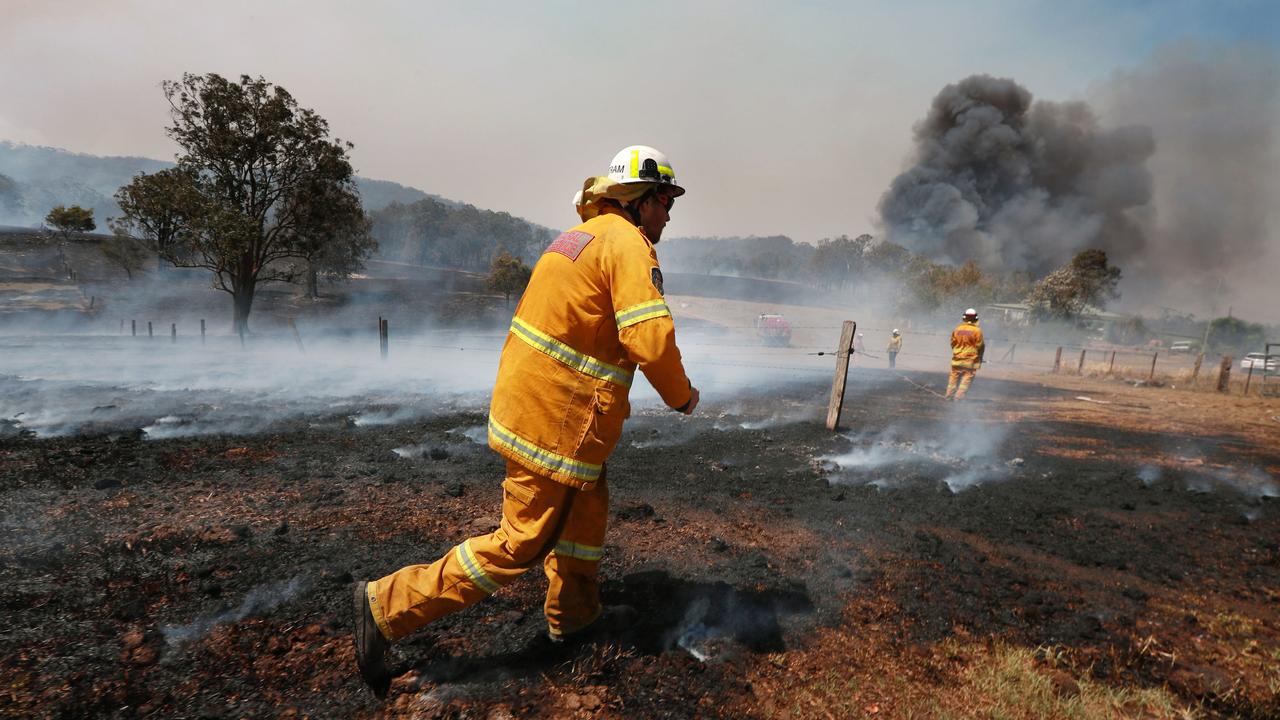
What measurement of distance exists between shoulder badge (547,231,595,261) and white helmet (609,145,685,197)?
0.37m

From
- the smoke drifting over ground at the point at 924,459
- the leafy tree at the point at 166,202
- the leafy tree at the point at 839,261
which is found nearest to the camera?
the smoke drifting over ground at the point at 924,459

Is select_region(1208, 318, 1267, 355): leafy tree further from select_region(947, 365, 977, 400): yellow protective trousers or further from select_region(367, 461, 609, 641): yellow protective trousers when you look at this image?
select_region(367, 461, 609, 641): yellow protective trousers

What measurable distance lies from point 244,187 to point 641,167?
2152 centimetres

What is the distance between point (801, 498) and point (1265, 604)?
2.91 m

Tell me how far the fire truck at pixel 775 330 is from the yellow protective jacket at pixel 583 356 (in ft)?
93.8

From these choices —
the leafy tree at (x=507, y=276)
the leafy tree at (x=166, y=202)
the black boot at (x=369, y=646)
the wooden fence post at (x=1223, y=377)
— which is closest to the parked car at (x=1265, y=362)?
the wooden fence post at (x=1223, y=377)

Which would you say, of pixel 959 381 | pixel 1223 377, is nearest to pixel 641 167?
pixel 959 381

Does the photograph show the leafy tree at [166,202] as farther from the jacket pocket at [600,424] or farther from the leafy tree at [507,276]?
the leafy tree at [507,276]

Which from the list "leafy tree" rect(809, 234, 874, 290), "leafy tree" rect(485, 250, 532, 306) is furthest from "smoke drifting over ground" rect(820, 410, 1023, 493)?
"leafy tree" rect(809, 234, 874, 290)

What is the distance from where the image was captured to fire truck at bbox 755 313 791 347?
30.1m

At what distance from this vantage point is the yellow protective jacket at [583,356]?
2221 mm

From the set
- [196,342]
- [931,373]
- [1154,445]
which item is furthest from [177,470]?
[931,373]

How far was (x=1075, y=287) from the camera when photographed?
47.3m

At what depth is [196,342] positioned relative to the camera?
20766 mm
